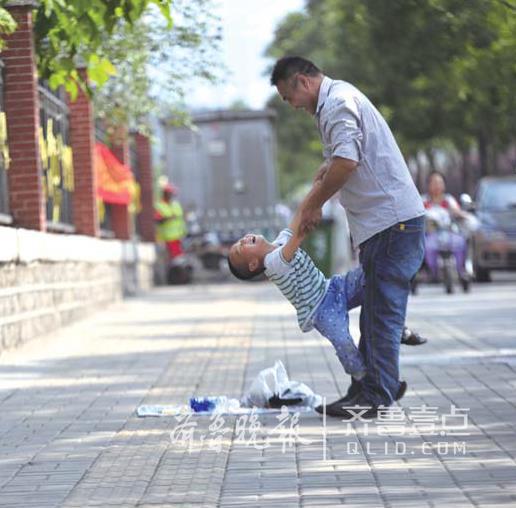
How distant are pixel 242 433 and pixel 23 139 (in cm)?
789

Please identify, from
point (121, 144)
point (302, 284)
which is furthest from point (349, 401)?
point (121, 144)

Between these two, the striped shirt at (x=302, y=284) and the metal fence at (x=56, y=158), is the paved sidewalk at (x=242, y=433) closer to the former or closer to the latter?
the striped shirt at (x=302, y=284)

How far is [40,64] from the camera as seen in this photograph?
13.6 m

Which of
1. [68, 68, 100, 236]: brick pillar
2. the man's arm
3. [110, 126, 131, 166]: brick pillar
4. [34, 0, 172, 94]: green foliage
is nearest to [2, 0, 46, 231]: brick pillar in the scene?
[34, 0, 172, 94]: green foliage

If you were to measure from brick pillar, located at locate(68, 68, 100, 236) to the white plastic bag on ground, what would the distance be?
11.4 meters

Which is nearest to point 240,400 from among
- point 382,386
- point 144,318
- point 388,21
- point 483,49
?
point 382,386

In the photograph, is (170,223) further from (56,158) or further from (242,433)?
(242,433)

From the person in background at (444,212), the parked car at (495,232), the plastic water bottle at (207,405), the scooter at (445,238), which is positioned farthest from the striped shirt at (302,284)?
the parked car at (495,232)

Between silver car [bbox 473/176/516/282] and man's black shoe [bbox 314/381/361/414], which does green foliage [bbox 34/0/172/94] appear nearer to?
man's black shoe [bbox 314/381/361/414]

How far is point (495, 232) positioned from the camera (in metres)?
26.3

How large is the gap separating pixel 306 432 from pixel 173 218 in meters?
23.8

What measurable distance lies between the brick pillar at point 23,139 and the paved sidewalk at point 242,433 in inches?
58.0

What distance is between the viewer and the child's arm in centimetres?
822

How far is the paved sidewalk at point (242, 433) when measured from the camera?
20.8ft
